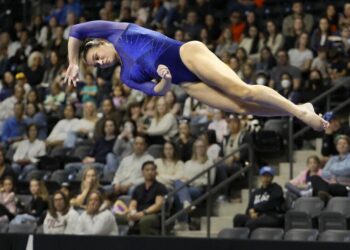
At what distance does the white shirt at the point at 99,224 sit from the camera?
41.1 ft

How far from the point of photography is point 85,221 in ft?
41.6

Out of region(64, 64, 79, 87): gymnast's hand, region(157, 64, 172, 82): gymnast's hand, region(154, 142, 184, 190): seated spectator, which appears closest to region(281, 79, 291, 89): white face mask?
region(154, 142, 184, 190): seated spectator

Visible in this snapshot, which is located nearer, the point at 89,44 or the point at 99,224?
the point at 89,44

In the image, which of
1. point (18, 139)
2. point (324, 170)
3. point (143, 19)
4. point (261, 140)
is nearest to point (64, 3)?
point (143, 19)

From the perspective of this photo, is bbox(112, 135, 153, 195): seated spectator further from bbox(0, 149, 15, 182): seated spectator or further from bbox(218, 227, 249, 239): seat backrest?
bbox(218, 227, 249, 239): seat backrest

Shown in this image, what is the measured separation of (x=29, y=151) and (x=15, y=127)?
85 cm

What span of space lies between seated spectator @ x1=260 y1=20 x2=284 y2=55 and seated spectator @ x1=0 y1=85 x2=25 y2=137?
3.78m

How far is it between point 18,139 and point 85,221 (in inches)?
143

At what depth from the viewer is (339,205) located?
38.9ft

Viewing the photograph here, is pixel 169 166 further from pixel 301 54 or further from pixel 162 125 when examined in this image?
pixel 301 54

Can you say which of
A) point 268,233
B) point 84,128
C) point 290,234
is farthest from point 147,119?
point 290,234

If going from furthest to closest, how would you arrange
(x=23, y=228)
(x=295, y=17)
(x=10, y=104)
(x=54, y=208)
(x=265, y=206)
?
(x=10, y=104) < (x=295, y=17) < (x=23, y=228) < (x=54, y=208) < (x=265, y=206)

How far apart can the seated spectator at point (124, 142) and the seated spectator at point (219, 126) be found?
3.55ft

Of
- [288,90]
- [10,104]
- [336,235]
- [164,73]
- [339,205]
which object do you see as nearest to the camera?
[164,73]
